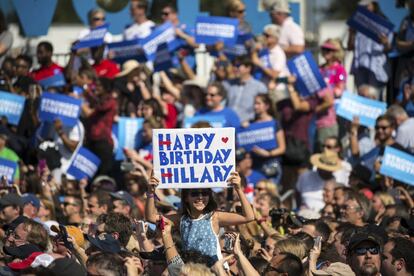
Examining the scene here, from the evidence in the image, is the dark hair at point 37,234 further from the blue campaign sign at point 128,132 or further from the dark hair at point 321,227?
the blue campaign sign at point 128,132

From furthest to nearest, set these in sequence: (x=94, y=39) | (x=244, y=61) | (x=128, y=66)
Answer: (x=128, y=66), (x=94, y=39), (x=244, y=61)

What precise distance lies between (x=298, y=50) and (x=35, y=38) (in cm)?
402

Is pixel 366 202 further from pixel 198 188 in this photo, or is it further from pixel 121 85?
pixel 121 85

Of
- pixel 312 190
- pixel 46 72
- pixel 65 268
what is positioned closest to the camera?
pixel 65 268

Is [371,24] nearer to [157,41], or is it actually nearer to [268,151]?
[268,151]

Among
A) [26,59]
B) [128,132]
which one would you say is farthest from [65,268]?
[26,59]

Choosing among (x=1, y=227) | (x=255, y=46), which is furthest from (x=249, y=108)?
(x=1, y=227)

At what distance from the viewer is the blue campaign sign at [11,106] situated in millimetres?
18062

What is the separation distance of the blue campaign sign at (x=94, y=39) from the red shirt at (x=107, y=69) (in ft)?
1.28

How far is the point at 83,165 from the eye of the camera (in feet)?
57.3

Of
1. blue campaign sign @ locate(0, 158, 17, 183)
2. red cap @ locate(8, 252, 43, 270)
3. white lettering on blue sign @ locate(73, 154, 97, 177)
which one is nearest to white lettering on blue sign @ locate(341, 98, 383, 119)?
white lettering on blue sign @ locate(73, 154, 97, 177)

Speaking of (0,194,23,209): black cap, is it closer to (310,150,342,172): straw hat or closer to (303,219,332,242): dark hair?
(303,219,332,242): dark hair

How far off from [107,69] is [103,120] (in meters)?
1.07

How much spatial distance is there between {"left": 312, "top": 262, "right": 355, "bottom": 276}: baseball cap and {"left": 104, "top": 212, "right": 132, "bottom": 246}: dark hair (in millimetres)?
1966
